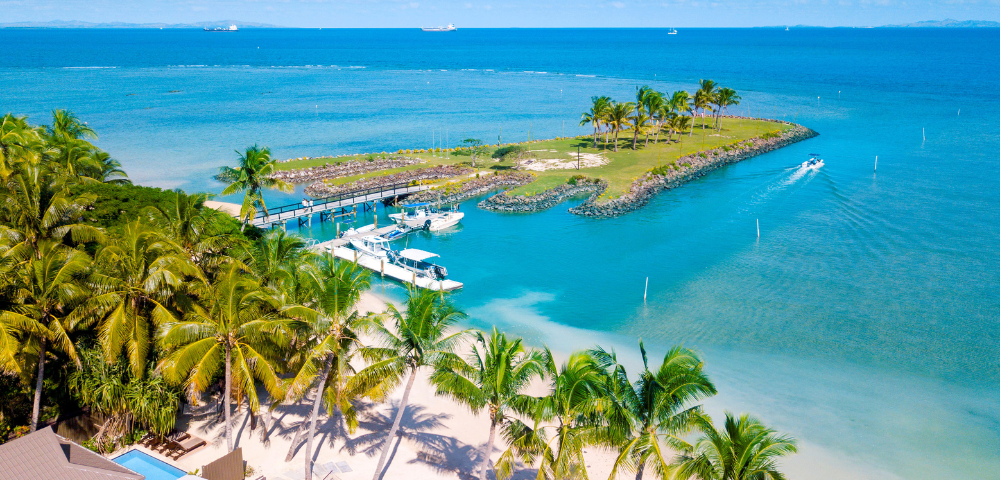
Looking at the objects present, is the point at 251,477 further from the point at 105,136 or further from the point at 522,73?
the point at 522,73

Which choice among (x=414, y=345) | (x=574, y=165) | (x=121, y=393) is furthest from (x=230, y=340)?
(x=574, y=165)

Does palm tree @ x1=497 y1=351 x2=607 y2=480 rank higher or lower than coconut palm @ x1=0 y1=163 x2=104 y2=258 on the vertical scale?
lower

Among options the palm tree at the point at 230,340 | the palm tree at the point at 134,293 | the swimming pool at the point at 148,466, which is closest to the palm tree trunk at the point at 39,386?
the palm tree at the point at 134,293

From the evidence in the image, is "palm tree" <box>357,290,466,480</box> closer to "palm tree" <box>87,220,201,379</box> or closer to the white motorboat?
"palm tree" <box>87,220,201,379</box>

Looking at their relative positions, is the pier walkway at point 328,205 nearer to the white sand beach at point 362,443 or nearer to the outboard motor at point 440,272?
the outboard motor at point 440,272

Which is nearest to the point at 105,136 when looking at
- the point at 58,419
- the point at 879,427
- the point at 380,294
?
the point at 380,294

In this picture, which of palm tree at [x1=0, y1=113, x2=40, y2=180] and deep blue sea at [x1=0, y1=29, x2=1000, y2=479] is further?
palm tree at [x1=0, y1=113, x2=40, y2=180]

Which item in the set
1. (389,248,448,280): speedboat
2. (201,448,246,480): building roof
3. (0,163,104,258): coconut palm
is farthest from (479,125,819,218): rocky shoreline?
(201,448,246,480): building roof

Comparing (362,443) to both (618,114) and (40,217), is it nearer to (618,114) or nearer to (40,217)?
(40,217)
